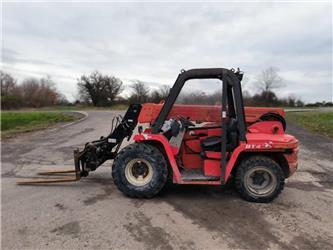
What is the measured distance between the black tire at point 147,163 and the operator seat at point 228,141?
29.3 inches

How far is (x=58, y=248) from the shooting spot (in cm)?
319

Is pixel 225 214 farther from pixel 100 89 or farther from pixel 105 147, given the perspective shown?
pixel 100 89

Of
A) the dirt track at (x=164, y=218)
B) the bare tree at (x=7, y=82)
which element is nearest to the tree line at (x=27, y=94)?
the bare tree at (x=7, y=82)

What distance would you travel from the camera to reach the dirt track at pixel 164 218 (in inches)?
130

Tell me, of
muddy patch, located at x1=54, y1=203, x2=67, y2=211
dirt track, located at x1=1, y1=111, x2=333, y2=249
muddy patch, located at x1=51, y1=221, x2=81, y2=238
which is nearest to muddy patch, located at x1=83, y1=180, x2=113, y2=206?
dirt track, located at x1=1, y1=111, x2=333, y2=249

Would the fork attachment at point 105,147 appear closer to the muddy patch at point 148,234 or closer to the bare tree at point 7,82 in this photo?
the muddy patch at point 148,234

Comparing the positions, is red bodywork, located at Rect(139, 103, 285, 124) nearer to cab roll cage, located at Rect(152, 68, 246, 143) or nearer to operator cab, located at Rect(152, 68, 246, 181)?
operator cab, located at Rect(152, 68, 246, 181)

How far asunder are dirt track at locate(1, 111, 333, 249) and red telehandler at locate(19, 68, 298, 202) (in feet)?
1.06

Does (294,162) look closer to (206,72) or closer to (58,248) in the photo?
(206,72)

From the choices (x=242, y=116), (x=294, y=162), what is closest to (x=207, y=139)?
(x=242, y=116)

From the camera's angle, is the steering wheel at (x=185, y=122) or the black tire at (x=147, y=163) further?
the steering wheel at (x=185, y=122)

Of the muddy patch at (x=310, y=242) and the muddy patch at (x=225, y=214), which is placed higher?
the muddy patch at (x=225, y=214)

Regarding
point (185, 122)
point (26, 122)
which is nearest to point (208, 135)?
point (185, 122)

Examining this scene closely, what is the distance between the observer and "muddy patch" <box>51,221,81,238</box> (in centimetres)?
352
